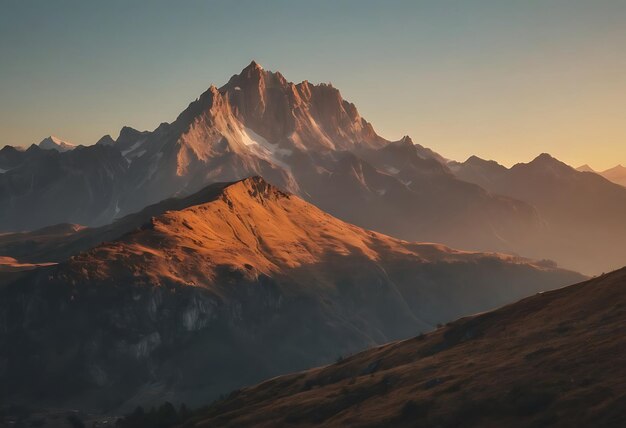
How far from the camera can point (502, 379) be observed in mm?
126062

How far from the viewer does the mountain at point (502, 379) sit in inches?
4323

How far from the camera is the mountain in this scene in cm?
10981

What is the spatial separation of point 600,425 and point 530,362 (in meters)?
33.1

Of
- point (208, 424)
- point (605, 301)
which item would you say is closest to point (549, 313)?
point (605, 301)

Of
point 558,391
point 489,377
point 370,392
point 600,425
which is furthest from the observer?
point 370,392

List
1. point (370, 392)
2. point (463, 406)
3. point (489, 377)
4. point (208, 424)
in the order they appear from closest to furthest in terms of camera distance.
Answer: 1. point (463, 406)
2. point (489, 377)
3. point (370, 392)
4. point (208, 424)

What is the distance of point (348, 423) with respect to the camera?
138375 millimetres

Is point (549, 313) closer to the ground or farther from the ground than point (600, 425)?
farther from the ground

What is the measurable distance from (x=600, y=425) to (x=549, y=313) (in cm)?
6738

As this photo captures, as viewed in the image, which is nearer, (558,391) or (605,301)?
(558,391)

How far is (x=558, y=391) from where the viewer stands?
11206 cm

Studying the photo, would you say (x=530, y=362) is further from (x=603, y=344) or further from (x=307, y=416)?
(x=307, y=416)

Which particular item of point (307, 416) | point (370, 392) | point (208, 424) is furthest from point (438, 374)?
point (208, 424)

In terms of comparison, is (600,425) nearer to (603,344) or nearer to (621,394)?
(621,394)
